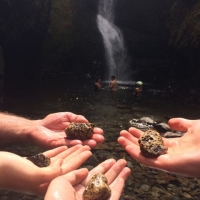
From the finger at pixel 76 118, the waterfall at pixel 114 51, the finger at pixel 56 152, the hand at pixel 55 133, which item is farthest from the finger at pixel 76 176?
the waterfall at pixel 114 51

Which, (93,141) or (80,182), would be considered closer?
(80,182)

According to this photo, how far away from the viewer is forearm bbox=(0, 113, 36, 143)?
4.85 meters

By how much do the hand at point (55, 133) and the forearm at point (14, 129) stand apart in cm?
19

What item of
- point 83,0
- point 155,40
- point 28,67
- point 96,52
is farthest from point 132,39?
point 28,67

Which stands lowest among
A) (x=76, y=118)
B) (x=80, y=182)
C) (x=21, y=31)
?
(x=80, y=182)

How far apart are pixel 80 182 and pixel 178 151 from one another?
170 cm

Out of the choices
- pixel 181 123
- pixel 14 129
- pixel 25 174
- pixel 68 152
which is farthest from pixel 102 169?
pixel 14 129

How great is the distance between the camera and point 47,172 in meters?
3.07

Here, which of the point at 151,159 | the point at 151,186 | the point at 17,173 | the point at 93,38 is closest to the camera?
the point at 17,173

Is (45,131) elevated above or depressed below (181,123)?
below

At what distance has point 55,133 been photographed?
448cm

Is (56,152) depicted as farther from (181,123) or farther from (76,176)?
(181,123)

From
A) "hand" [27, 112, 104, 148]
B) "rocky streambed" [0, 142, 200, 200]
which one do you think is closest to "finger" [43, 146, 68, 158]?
"hand" [27, 112, 104, 148]

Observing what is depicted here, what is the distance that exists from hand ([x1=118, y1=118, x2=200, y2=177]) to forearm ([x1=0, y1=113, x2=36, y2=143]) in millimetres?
2154
